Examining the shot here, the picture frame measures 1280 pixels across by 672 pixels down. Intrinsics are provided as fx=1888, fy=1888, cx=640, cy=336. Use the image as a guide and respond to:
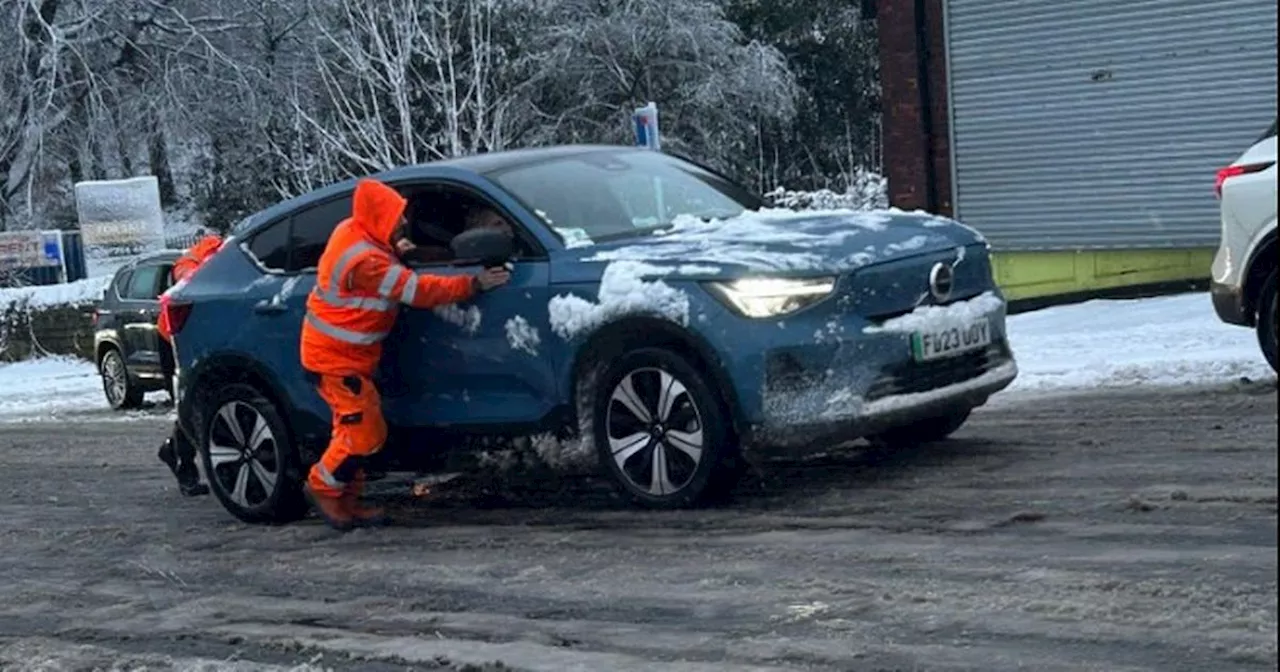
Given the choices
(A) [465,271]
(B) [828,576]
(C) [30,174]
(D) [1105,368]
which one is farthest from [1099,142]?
(C) [30,174]

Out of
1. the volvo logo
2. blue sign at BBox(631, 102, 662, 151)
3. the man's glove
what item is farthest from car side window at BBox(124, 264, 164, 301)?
the volvo logo

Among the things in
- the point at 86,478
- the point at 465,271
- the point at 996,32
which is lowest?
the point at 86,478

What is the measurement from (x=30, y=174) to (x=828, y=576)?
3262 cm

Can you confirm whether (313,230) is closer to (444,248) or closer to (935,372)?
(444,248)

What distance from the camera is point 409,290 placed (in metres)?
8.25

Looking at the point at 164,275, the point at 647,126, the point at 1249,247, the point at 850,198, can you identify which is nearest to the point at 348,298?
the point at 1249,247

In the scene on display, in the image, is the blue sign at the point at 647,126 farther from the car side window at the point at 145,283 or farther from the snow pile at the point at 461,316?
the snow pile at the point at 461,316

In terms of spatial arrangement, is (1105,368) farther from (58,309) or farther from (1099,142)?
(58,309)

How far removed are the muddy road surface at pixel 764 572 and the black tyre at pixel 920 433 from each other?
10cm

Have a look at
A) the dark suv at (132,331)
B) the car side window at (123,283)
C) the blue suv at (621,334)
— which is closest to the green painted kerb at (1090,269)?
the dark suv at (132,331)

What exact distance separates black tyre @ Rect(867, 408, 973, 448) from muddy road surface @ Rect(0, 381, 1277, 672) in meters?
0.10

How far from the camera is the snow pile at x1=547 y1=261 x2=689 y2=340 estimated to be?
757 cm

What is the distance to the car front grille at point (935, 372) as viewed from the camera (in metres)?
7.66

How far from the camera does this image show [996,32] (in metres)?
19.7
